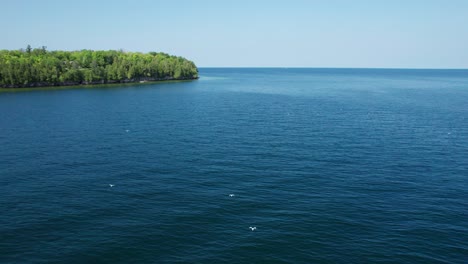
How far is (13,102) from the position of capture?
152000mm

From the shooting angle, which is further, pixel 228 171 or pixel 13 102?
pixel 13 102

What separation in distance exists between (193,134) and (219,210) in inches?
1903

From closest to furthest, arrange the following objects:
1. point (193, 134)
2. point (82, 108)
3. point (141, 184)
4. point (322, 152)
Answer: point (141, 184), point (322, 152), point (193, 134), point (82, 108)

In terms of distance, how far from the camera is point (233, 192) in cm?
5506

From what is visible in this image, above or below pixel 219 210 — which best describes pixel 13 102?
above

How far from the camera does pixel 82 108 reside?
140000 mm

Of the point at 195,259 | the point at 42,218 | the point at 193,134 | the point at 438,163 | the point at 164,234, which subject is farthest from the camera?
the point at 193,134

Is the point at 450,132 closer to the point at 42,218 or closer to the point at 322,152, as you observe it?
the point at 322,152

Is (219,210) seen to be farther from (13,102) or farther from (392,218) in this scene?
(13,102)

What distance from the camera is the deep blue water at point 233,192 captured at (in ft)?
128

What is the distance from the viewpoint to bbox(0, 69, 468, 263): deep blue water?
39062 mm

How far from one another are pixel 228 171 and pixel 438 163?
42.7 meters

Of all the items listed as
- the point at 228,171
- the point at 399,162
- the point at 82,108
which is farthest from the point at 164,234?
the point at 82,108

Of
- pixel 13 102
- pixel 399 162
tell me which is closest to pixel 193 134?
pixel 399 162
